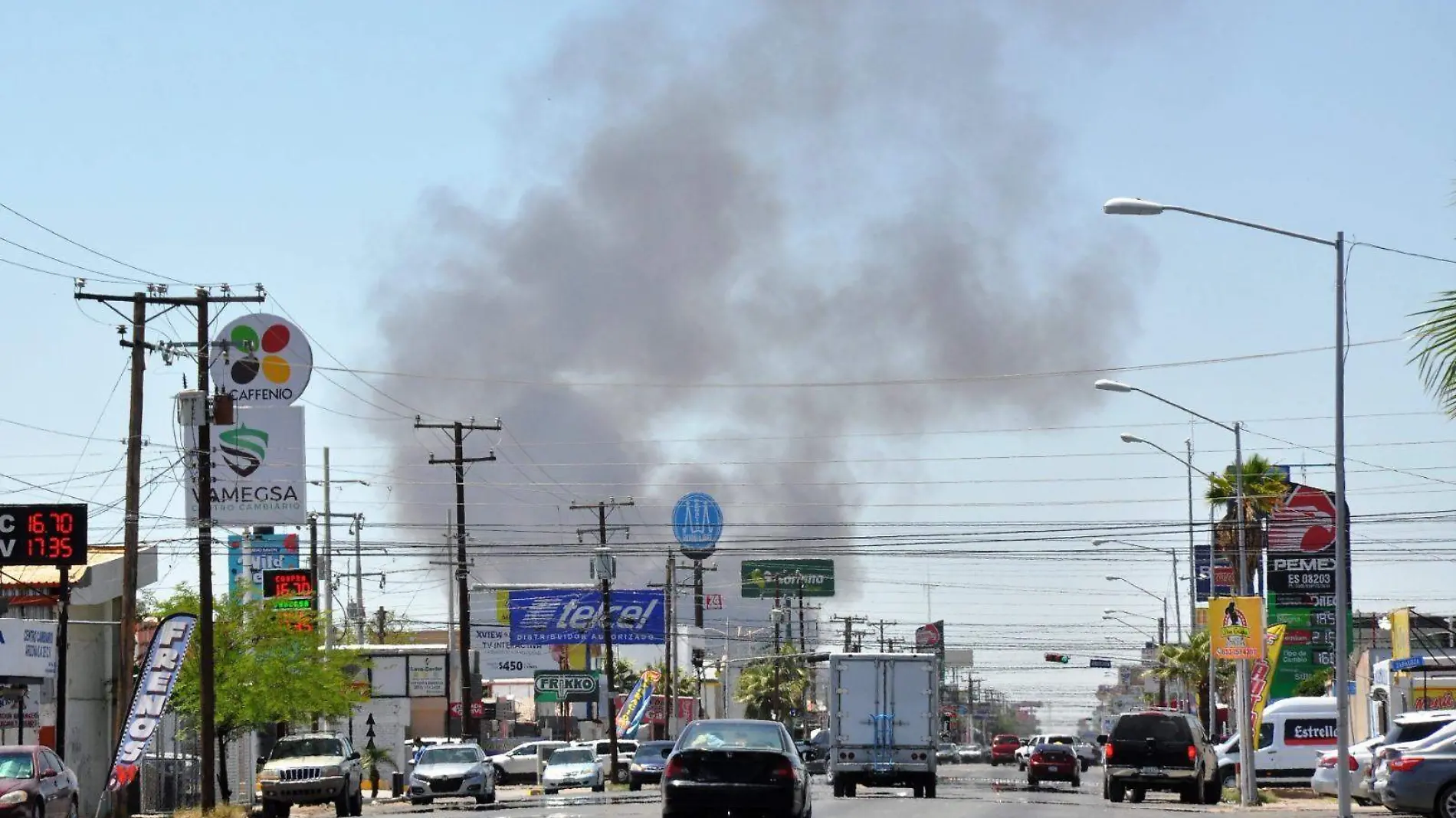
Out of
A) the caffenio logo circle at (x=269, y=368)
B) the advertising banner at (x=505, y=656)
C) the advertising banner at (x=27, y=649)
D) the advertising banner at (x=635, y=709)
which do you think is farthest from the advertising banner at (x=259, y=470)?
the advertising banner at (x=505, y=656)

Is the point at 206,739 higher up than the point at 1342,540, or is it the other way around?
the point at 1342,540

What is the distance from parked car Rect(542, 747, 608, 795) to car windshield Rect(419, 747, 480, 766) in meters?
8.28

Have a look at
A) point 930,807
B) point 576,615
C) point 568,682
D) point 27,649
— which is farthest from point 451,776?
point 576,615

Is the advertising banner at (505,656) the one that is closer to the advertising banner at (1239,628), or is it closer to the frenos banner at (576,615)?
the frenos banner at (576,615)

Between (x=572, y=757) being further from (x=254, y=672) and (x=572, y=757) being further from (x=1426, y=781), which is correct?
(x=1426, y=781)

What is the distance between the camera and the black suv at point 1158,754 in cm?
3959

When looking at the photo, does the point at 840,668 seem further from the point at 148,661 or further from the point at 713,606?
the point at 713,606

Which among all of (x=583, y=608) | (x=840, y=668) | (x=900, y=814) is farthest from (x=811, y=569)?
(x=900, y=814)

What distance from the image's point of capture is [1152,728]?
3991 centimetres

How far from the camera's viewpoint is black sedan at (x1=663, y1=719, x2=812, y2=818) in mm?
23688

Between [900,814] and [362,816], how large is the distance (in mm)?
13935

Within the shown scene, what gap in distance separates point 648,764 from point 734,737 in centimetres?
3456

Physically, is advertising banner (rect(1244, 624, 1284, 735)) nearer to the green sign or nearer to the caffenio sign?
the caffenio sign

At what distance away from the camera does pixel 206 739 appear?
132 feet
